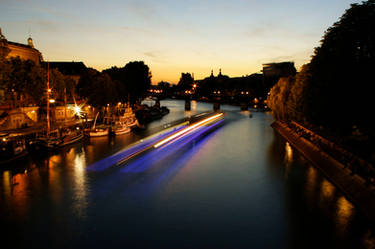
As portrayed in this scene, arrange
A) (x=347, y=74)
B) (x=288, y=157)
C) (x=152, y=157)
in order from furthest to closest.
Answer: (x=288, y=157) → (x=152, y=157) → (x=347, y=74)

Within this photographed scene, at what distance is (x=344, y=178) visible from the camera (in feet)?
82.1

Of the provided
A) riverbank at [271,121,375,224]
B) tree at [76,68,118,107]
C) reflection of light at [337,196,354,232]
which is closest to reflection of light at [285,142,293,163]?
riverbank at [271,121,375,224]

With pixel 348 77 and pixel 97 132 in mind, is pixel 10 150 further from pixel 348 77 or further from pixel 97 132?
pixel 348 77

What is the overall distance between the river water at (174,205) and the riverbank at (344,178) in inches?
24.4

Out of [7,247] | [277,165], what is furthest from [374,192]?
[7,247]

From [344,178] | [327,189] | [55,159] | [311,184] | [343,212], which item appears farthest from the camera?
[55,159]

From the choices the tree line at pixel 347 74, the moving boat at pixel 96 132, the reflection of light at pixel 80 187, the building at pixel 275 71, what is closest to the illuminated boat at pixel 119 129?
the moving boat at pixel 96 132

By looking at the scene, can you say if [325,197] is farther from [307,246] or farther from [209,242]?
[209,242]

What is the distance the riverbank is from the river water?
621mm

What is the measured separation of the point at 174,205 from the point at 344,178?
15.0 metres

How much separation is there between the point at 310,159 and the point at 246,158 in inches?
318

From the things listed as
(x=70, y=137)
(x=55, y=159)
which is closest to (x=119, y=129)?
(x=70, y=137)

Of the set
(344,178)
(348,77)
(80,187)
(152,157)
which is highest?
(348,77)

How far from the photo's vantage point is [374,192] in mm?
19578
